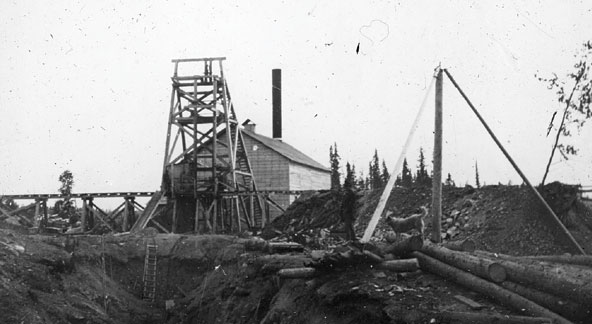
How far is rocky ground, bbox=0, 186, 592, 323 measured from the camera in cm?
793

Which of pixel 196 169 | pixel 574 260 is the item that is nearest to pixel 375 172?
pixel 196 169

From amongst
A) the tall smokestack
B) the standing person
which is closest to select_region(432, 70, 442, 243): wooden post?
the standing person

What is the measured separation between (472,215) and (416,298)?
909cm

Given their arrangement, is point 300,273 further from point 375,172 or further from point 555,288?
point 375,172

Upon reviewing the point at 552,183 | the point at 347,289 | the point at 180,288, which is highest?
the point at 552,183

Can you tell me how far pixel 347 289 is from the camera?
825 centimetres

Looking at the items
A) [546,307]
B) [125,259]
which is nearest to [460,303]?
[546,307]

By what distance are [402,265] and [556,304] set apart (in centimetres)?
268

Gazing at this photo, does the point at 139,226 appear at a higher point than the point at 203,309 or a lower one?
higher

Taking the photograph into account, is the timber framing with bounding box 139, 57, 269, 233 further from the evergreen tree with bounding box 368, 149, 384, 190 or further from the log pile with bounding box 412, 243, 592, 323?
the evergreen tree with bounding box 368, 149, 384, 190

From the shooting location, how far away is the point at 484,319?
5977mm

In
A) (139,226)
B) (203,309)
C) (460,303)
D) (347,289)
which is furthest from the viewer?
(139,226)

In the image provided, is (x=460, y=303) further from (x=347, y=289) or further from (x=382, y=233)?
(x=382, y=233)

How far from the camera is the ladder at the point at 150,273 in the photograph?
16.3 m
